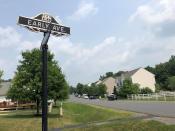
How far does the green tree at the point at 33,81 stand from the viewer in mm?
34625

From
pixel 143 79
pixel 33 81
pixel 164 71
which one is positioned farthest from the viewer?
pixel 164 71

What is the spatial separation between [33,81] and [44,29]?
1142 inches

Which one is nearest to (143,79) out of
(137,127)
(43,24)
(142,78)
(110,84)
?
(142,78)

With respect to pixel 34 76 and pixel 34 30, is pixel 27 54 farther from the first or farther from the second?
pixel 34 30

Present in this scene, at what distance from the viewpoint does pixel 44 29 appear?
236 inches

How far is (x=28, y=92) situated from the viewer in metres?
34.8

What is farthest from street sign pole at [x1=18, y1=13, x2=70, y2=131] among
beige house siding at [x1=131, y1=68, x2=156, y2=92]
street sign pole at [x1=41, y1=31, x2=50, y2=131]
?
beige house siding at [x1=131, y1=68, x2=156, y2=92]

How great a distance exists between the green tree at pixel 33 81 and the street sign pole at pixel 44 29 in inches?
1109

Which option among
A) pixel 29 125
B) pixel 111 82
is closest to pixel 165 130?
pixel 29 125

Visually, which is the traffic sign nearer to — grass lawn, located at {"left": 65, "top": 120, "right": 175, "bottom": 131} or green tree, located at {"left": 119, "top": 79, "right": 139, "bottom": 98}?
grass lawn, located at {"left": 65, "top": 120, "right": 175, "bottom": 131}

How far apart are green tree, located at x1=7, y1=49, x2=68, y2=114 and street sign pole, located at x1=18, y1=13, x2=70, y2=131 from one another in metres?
28.2

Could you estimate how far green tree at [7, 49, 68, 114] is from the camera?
34625mm

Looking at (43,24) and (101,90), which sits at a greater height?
(101,90)

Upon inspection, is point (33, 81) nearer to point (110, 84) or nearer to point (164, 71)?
point (110, 84)
